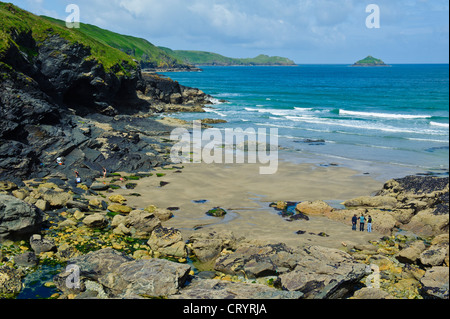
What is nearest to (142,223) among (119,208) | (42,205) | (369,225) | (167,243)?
(167,243)

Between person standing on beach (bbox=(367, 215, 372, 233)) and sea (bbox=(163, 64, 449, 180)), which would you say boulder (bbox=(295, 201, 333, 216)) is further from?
sea (bbox=(163, 64, 449, 180))

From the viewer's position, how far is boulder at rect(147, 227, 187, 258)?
1798 centimetres

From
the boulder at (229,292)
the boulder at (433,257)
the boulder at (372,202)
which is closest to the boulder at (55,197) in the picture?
the boulder at (229,292)

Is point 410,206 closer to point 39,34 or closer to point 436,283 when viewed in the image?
point 436,283

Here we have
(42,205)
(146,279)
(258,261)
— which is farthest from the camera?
(42,205)

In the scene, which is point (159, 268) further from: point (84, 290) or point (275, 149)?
point (275, 149)

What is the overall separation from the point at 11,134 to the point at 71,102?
22.4 m

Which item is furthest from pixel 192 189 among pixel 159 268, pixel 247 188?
pixel 159 268

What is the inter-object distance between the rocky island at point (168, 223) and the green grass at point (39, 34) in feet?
1.19

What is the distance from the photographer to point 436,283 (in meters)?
14.7

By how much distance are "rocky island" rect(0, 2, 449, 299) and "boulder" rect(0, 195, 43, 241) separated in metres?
0.06

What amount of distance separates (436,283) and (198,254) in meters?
9.60

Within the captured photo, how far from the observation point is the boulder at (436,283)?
1430cm

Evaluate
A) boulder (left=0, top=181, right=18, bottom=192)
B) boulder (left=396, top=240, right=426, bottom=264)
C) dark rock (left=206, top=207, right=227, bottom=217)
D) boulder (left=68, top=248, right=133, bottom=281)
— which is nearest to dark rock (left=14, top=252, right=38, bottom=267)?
boulder (left=68, top=248, right=133, bottom=281)
